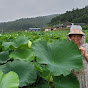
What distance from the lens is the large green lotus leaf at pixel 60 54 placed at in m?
0.68

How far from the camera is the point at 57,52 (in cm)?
75


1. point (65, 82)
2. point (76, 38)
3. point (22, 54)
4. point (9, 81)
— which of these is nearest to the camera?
point (9, 81)

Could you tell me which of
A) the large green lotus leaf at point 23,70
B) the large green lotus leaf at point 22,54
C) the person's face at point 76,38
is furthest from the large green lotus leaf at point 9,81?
the person's face at point 76,38

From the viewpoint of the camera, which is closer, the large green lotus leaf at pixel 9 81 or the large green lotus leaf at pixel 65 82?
the large green lotus leaf at pixel 9 81

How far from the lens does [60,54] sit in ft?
2.43

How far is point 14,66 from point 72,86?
12.9 inches

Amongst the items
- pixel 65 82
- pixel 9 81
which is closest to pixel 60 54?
pixel 65 82

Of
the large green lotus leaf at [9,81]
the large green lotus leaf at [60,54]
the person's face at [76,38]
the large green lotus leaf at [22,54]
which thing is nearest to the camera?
the large green lotus leaf at [9,81]

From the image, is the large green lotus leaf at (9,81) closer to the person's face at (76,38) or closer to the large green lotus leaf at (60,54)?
the large green lotus leaf at (60,54)

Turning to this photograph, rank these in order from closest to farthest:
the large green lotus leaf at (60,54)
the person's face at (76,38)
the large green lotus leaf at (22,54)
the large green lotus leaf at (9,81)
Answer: the large green lotus leaf at (9,81)
the large green lotus leaf at (60,54)
the large green lotus leaf at (22,54)
the person's face at (76,38)

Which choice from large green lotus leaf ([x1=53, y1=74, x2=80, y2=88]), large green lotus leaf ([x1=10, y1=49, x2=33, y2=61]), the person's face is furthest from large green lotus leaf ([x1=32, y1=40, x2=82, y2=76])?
the person's face

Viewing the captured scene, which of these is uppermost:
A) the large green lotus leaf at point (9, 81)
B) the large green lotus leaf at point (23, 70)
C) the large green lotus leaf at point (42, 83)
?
the large green lotus leaf at point (9, 81)

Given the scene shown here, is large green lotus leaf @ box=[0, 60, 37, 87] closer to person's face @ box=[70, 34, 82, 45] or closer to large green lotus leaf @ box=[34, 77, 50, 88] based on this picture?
large green lotus leaf @ box=[34, 77, 50, 88]

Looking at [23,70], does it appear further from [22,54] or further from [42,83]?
[22,54]
